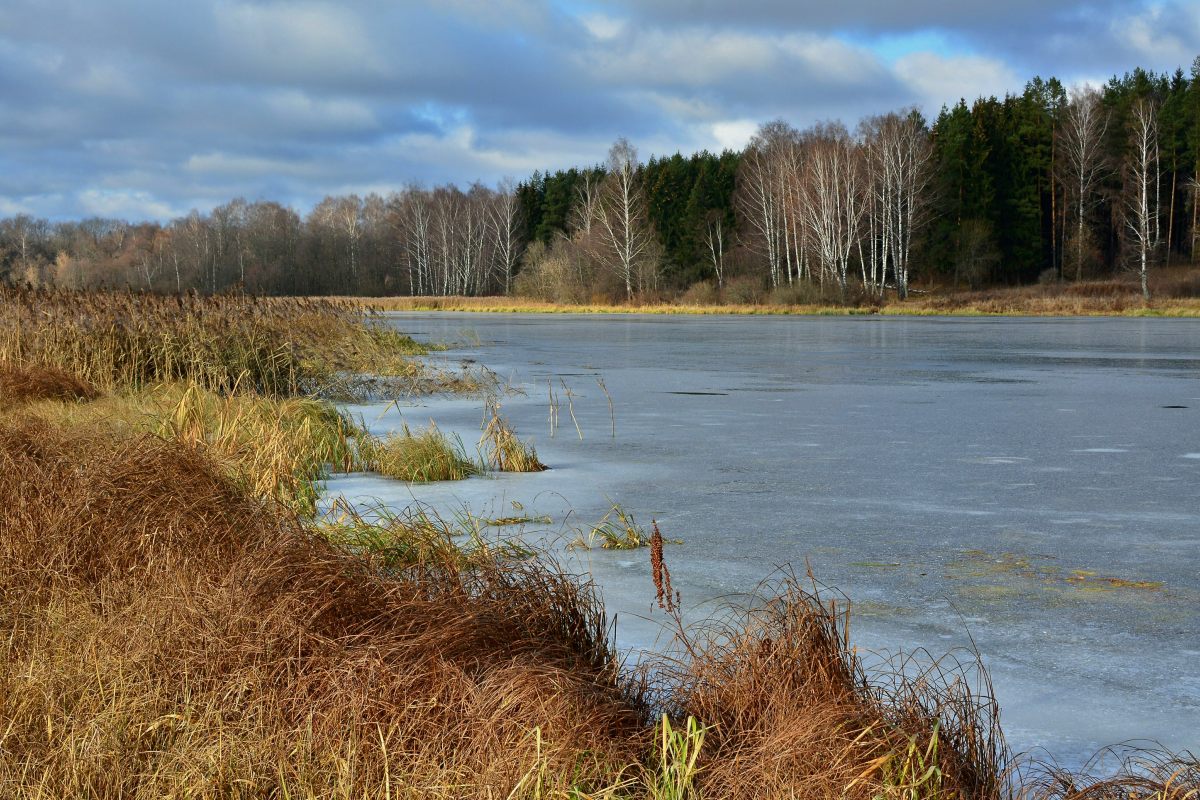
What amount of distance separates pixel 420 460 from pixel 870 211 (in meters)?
41.2

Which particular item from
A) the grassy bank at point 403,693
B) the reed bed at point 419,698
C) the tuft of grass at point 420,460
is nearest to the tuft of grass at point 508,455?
the tuft of grass at point 420,460

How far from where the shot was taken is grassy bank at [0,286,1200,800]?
2459mm

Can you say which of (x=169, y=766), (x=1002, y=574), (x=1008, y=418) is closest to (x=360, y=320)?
(x=1008, y=418)

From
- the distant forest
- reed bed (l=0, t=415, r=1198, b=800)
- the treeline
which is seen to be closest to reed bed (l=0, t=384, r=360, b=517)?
reed bed (l=0, t=415, r=1198, b=800)

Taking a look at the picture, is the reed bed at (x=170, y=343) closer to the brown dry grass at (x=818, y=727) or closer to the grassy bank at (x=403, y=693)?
the grassy bank at (x=403, y=693)

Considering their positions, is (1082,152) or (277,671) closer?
(277,671)

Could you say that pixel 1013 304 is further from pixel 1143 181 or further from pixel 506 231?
pixel 506 231

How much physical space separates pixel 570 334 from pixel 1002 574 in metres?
23.3

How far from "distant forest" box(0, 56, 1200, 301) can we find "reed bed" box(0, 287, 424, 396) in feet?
92.2

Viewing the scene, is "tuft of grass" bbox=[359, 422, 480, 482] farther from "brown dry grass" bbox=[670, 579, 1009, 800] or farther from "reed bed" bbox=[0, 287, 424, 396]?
"brown dry grass" bbox=[670, 579, 1009, 800]

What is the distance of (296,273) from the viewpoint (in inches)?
3024

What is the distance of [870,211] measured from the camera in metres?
45.6

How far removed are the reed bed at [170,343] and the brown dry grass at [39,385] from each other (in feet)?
0.80

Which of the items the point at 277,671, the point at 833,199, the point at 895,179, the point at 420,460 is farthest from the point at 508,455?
the point at 895,179
